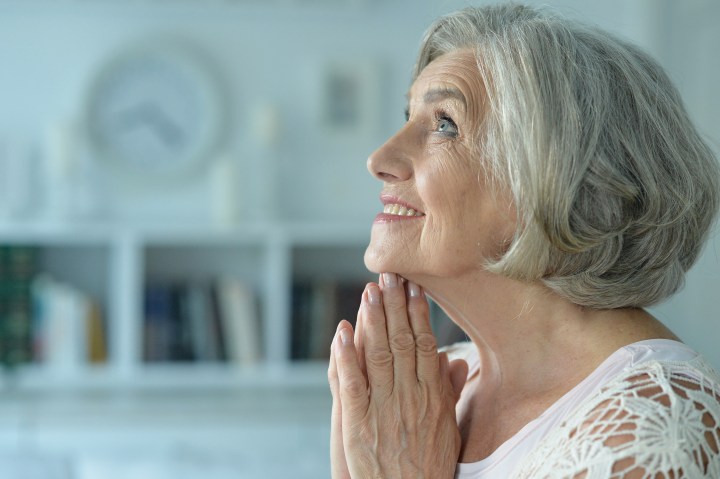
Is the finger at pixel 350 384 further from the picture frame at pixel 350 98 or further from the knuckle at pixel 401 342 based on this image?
the picture frame at pixel 350 98

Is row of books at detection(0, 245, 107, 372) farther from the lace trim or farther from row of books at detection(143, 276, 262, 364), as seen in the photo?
the lace trim

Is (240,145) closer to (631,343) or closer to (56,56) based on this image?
(56,56)

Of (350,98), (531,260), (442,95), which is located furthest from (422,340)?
(350,98)

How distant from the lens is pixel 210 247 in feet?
12.3

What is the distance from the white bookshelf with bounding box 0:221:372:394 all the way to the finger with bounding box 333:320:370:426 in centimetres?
228

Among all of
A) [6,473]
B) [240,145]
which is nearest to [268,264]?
[240,145]

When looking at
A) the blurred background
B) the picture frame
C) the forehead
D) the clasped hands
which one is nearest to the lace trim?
the clasped hands

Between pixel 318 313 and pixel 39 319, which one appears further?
pixel 318 313

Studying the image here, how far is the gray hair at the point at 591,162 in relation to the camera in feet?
3.56

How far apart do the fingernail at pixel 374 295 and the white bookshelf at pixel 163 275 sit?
7.46 feet

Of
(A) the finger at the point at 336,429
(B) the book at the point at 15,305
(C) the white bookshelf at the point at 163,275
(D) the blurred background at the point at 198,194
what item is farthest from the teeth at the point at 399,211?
(B) the book at the point at 15,305

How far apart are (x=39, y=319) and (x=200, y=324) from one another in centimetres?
63

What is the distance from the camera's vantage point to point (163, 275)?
3.72 meters

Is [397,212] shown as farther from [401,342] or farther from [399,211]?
[401,342]
